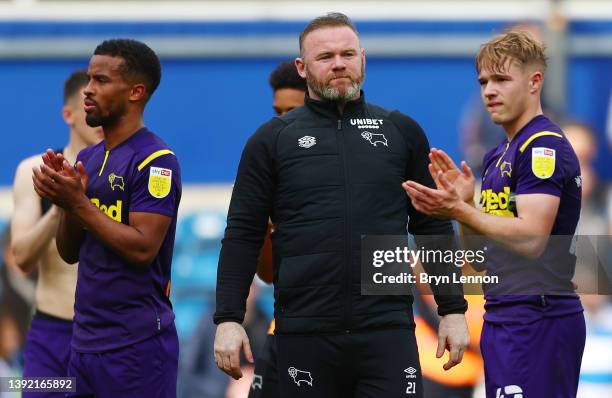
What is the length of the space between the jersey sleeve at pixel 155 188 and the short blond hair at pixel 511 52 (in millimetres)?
1532

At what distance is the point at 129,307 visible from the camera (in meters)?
5.14

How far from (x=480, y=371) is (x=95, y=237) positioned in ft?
13.6

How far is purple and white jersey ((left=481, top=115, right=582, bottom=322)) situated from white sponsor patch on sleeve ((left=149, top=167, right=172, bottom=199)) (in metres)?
1.47

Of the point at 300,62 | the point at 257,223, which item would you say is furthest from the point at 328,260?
the point at 300,62

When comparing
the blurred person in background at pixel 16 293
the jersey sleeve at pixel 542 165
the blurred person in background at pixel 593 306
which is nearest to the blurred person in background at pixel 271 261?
the jersey sleeve at pixel 542 165

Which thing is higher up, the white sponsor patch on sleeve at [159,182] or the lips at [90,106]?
the lips at [90,106]

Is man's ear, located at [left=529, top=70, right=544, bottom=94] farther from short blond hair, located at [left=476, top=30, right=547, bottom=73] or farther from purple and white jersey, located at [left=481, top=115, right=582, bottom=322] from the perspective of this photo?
purple and white jersey, located at [left=481, top=115, right=582, bottom=322]

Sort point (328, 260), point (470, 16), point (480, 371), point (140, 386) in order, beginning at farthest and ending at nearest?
point (470, 16), point (480, 371), point (140, 386), point (328, 260)

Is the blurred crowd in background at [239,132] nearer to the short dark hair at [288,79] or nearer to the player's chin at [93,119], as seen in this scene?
the short dark hair at [288,79]

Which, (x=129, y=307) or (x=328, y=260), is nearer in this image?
(x=328, y=260)

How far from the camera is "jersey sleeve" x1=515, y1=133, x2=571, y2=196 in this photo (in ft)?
16.7

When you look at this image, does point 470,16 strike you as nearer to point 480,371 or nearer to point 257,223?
point 480,371

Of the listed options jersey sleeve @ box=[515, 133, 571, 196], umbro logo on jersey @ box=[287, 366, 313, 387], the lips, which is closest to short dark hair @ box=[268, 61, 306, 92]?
the lips

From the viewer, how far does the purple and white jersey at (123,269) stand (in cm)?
512
